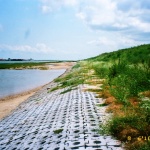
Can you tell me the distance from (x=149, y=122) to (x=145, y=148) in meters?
1.28

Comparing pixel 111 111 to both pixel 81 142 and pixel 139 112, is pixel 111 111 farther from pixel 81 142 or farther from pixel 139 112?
pixel 81 142

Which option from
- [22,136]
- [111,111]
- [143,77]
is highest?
[143,77]

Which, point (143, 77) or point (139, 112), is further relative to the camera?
point (143, 77)

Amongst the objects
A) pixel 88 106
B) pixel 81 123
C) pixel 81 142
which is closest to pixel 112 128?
pixel 81 142

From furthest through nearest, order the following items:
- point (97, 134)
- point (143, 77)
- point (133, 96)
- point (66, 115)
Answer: point (143, 77)
point (133, 96)
point (66, 115)
point (97, 134)

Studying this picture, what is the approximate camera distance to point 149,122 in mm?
6188

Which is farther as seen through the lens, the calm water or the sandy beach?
the calm water

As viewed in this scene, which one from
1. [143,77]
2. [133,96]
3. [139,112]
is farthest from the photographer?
[143,77]

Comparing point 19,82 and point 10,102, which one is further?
point 19,82

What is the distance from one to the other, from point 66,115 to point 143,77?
387 cm

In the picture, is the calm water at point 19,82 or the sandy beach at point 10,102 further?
the calm water at point 19,82

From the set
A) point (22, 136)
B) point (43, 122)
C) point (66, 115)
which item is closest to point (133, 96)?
point (66, 115)

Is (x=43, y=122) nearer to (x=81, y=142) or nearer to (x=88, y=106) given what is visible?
(x=88, y=106)

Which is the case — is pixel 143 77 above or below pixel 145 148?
above
